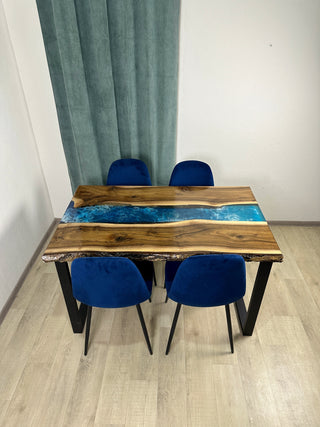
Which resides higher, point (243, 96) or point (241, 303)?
point (243, 96)

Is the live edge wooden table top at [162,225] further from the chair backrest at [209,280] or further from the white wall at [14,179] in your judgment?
the white wall at [14,179]

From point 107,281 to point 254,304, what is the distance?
923 millimetres

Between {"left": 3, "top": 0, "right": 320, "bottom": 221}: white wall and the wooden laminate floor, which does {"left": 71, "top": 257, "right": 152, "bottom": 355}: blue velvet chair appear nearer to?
Result: the wooden laminate floor

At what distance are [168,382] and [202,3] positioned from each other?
2520 mm

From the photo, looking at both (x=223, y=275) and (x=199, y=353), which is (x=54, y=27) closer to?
(x=223, y=275)

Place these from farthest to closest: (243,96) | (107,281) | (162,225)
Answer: (243,96)
(162,225)
(107,281)

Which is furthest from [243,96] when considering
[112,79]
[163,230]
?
[163,230]

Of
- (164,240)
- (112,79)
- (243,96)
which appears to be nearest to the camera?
(164,240)

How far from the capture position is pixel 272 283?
2.34 meters

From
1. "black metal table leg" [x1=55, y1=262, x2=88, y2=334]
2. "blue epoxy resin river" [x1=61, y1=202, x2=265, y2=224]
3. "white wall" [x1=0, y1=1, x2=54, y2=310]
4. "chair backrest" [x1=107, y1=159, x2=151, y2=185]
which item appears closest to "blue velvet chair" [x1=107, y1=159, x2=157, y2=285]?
"chair backrest" [x1=107, y1=159, x2=151, y2=185]

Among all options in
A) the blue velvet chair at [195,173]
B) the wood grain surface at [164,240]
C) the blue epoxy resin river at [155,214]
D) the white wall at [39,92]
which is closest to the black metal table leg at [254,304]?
the wood grain surface at [164,240]

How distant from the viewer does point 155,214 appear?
1.86 meters

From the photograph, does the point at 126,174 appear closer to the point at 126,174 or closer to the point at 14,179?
the point at 126,174

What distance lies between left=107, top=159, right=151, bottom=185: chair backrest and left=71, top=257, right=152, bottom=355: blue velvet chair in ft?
3.34
